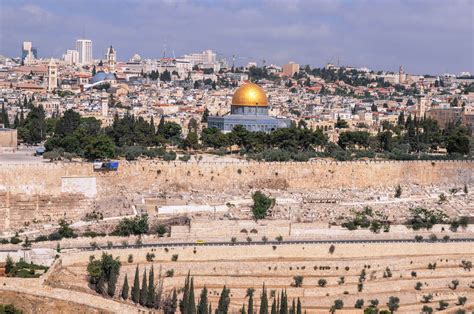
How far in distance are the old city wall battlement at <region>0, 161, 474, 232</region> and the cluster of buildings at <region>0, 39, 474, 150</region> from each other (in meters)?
12.8

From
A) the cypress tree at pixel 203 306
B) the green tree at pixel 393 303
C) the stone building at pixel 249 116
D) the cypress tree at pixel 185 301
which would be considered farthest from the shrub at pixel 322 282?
the stone building at pixel 249 116

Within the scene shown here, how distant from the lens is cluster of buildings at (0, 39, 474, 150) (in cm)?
6912

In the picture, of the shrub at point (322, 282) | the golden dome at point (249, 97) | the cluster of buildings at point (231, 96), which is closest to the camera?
the shrub at point (322, 282)

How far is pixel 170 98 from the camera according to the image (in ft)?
306

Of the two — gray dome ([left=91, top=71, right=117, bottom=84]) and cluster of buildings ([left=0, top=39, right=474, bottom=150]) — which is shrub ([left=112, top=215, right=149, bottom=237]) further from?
gray dome ([left=91, top=71, right=117, bottom=84])

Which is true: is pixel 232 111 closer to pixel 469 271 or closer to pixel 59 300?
pixel 469 271

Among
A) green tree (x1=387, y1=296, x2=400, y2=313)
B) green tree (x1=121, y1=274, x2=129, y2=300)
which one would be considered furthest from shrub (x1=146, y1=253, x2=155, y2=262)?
green tree (x1=387, y1=296, x2=400, y2=313)

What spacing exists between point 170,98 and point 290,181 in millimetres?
48548

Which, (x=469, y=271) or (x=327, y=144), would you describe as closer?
(x=469, y=271)

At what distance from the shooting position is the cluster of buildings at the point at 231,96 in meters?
69.1

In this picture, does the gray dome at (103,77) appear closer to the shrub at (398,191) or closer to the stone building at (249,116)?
the stone building at (249,116)

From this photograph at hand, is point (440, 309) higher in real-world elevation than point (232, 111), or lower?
lower

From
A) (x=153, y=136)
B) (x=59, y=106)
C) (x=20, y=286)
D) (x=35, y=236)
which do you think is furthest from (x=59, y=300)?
(x=59, y=106)

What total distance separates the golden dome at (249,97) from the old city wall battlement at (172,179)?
14032mm
